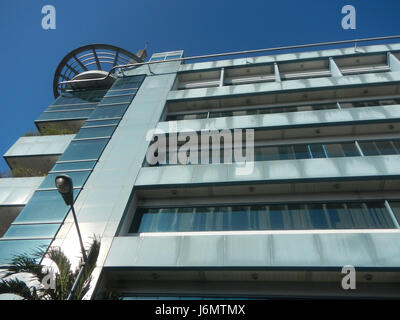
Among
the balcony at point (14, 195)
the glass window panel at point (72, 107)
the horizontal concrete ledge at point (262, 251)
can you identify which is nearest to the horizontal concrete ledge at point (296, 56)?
the glass window panel at point (72, 107)

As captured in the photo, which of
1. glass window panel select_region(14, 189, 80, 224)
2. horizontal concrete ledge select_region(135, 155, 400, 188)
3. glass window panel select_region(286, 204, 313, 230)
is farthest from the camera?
glass window panel select_region(14, 189, 80, 224)

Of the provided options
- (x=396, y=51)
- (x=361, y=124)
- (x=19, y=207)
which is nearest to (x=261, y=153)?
(x=361, y=124)

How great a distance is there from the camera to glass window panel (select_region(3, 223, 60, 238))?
12.9m

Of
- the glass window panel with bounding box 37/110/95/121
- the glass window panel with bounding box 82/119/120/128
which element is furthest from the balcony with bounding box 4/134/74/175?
the glass window panel with bounding box 37/110/95/121

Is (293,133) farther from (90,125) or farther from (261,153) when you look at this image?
(90,125)

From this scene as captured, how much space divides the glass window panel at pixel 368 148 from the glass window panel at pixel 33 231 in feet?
48.8

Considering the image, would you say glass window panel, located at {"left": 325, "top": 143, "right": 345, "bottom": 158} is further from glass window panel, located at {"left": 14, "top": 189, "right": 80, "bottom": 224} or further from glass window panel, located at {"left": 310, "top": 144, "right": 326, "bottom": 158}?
glass window panel, located at {"left": 14, "top": 189, "right": 80, "bottom": 224}

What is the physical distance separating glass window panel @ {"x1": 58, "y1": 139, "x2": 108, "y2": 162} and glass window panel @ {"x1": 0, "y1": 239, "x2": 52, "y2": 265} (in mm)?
5436

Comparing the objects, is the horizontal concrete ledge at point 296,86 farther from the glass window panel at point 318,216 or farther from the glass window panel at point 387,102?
the glass window panel at point 318,216

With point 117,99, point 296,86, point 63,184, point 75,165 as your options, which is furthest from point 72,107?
point 63,184

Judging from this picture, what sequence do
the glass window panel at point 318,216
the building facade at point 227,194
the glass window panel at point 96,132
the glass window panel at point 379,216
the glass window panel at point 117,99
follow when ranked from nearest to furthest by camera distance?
the building facade at point 227,194
the glass window panel at point 379,216
the glass window panel at point 318,216
the glass window panel at point 96,132
the glass window panel at point 117,99

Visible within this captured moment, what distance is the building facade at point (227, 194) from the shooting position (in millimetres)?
10594

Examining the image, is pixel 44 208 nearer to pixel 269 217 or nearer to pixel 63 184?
pixel 63 184
